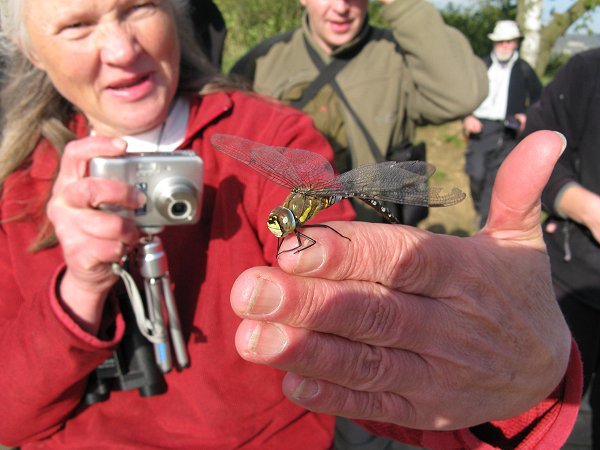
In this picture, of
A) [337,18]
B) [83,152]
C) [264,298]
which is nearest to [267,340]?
[264,298]

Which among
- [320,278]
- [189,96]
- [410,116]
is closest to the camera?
[320,278]

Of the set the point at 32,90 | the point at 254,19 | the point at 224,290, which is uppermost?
the point at 32,90

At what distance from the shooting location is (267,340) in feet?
2.96

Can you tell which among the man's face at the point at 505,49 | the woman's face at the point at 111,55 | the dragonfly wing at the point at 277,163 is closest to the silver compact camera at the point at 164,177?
the dragonfly wing at the point at 277,163

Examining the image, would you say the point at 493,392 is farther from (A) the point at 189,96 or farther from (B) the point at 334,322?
(A) the point at 189,96

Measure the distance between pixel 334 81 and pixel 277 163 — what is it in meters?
1.49

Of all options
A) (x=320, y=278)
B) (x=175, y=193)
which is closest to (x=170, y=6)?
(x=175, y=193)

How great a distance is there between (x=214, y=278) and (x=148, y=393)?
0.46m

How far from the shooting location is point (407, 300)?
3.25 ft

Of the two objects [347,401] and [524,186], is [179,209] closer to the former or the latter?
[347,401]

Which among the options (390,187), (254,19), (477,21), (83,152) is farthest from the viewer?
(477,21)

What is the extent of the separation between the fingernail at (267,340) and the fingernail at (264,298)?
0.17 ft

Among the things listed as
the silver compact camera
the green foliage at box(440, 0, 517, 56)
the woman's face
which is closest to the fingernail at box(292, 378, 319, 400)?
the silver compact camera

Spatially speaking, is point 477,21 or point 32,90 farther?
point 477,21
